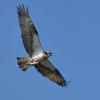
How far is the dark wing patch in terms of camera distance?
176 feet

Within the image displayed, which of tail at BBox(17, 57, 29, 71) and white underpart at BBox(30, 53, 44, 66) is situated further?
white underpart at BBox(30, 53, 44, 66)

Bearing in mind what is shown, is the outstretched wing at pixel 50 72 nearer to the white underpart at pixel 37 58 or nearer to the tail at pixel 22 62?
the white underpart at pixel 37 58

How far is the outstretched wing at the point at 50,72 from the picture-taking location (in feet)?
175

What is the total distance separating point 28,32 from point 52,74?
3.73m

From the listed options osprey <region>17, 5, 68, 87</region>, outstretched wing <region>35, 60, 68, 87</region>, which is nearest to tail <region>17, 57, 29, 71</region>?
osprey <region>17, 5, 68, 87</region>

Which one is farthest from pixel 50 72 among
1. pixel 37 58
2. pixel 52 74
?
pixel 37 58

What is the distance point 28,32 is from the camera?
171 feet

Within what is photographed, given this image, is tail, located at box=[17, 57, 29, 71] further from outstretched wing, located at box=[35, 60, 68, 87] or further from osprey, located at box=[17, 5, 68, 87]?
outstretched wing, located at box=[35, 60, 68, 87]

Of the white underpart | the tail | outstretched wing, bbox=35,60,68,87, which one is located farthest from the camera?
outstretched wing, bbox=35,60,68,87

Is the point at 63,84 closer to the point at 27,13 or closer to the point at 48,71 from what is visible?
the point at 48,71

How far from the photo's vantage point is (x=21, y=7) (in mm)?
52031

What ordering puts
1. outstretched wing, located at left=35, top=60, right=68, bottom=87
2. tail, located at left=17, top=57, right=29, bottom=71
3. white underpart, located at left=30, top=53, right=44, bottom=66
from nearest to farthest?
1. tail, located at left=17, top=57, right=29, bottom=71
2. white underpart, located at left=30, top=53, right=44, bottom=66
3. outstretched wing, located at left=35, top=60, right=68, bottom=87

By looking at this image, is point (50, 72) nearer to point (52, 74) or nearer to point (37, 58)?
point (52, 74)

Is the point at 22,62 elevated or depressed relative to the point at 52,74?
depressed
